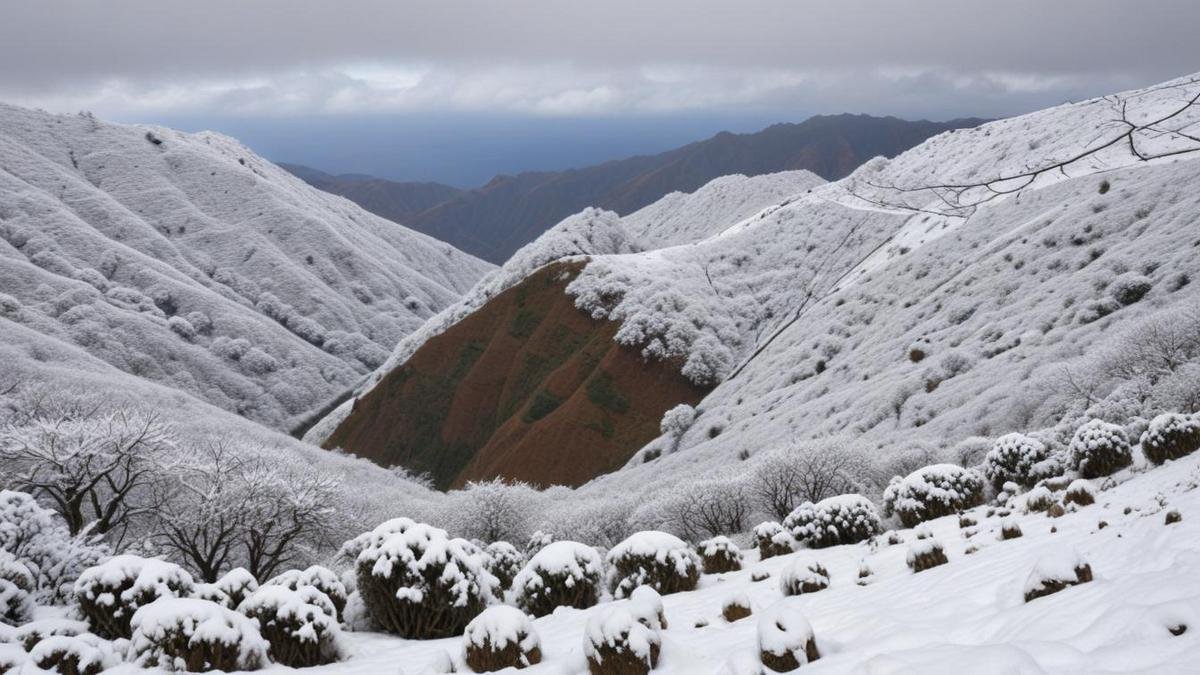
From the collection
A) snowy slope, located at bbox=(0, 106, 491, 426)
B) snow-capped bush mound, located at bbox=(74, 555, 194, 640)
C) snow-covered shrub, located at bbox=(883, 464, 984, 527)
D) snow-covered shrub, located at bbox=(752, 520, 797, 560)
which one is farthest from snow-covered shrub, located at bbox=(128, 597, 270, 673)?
snowy slope, located at bbox=(0, 106, 491, 426)

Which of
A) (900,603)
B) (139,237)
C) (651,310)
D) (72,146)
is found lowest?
(900,603)

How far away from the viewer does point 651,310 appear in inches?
3428

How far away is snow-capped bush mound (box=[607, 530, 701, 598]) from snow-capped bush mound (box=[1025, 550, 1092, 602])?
7.29 metres

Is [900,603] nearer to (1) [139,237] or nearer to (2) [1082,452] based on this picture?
(2) [1082,452]

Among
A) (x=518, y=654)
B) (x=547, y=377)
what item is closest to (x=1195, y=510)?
(x=518, y=654)

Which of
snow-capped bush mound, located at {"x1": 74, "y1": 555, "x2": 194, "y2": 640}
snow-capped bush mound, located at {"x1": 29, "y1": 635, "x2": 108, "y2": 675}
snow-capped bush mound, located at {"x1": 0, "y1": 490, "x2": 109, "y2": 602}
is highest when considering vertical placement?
snow-capped bush mound, located at {"x1": 0, "y1": 490, "x2": 109, "y2": 602}

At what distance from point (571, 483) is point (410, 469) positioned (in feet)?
85.5

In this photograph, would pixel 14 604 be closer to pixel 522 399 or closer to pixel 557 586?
pixel 557 586

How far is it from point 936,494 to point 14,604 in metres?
18.3

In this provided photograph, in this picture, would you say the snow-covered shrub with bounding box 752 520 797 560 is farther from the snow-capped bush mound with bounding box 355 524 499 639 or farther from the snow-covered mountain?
the snow-covered mountain

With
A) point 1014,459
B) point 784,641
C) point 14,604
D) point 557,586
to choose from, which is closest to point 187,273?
point 14,604

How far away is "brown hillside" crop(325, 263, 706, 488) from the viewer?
242ft

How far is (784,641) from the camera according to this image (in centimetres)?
676

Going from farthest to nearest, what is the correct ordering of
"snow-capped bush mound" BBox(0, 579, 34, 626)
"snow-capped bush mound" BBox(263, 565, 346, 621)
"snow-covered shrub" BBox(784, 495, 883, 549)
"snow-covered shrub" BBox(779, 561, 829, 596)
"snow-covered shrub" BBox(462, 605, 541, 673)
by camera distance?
1. "snow-covered shrub" BBox(784, 495, 883, 549)
2. "snow-capped bush mound" BBox(263, 565, 346, 621)
3. "snow-covered shrub" BBox(779, 561, 829, 596)
4. "snow-capped bush mound" BBox(0, 579, 34, 626)
5. "snow-covered shrub" BBox(462, 605, 541, 673)
